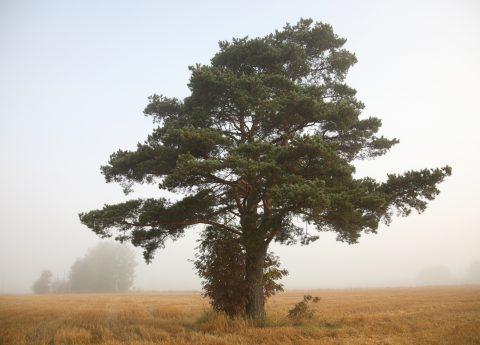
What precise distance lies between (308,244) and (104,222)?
918 centimetres

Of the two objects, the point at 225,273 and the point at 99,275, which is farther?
the point at 99,275

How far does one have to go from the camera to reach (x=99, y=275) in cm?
10144

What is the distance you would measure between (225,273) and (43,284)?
111 metres

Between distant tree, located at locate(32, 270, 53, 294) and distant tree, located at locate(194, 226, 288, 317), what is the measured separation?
108712 mm

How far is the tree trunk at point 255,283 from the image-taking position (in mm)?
14656

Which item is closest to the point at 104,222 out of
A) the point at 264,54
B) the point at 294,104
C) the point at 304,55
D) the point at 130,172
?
the point at 130,172

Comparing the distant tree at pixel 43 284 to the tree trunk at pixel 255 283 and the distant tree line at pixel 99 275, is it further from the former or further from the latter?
the tree trunk at pixel 255 283

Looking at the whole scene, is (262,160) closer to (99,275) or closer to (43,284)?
(99,275)

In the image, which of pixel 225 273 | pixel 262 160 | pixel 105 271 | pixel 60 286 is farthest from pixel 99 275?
pixel 262 160

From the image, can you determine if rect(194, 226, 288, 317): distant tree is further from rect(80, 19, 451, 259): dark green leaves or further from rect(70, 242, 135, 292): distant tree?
rect(70, 242, 135, 292): distant tree

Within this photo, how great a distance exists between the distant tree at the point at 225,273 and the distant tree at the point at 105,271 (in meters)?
96.5

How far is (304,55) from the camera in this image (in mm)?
17281

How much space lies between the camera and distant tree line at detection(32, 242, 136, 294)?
101125 millimetres

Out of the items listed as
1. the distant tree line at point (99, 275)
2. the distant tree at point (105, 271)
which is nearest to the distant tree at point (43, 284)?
the distant tree line at point (99, 275)
